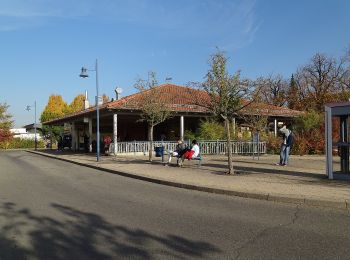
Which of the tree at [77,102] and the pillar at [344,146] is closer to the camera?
the pillar at [344,146]

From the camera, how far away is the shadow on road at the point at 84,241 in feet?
20.8

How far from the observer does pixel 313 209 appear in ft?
32.0

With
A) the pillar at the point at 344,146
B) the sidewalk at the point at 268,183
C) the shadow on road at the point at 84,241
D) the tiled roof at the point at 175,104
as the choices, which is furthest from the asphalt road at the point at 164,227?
the tiled roof at the point at 175,104

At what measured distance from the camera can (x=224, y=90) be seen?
16.0 m

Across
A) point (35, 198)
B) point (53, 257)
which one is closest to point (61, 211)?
point (35, 198)

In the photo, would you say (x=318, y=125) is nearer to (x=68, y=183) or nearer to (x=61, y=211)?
(x=68, y=183)

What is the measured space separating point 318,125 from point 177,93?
12.3m

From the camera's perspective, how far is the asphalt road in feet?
21.0

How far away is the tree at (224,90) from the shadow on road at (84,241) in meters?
8.11

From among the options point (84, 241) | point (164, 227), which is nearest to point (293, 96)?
point (164, 227)

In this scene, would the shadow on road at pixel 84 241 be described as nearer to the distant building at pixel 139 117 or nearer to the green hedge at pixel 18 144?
the distant building at pixel 139 117

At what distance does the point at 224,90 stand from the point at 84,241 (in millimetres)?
9801

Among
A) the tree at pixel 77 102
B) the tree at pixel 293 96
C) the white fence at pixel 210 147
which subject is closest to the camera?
the white fence at pixel 210 147

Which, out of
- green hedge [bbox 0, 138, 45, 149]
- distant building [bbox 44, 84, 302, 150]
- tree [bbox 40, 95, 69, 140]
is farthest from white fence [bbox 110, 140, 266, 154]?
tree [bbox 40, 95, 69, 140]
